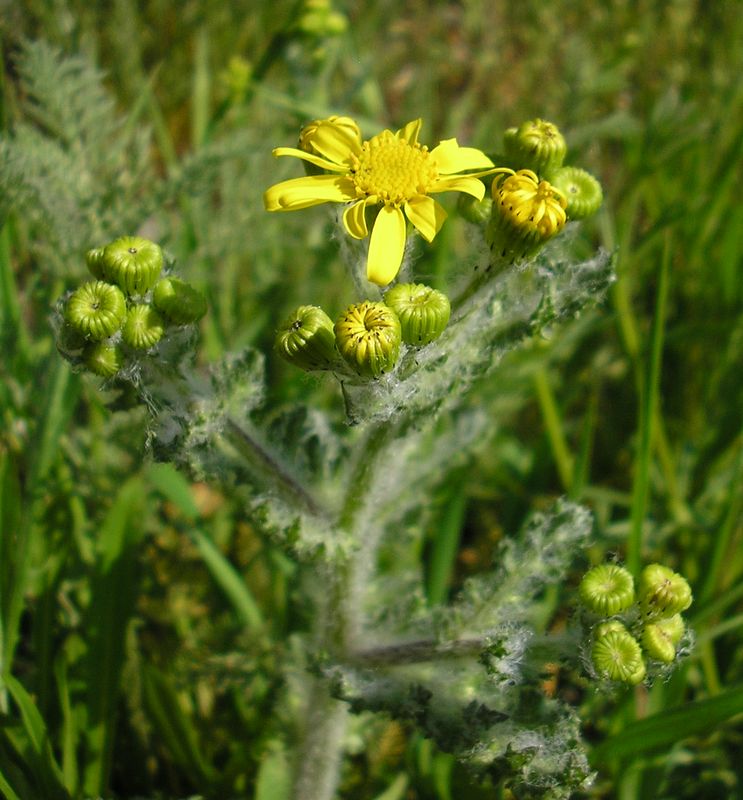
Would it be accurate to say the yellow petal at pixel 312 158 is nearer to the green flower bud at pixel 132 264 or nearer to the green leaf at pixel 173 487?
the green flower bud at pixel 132 264

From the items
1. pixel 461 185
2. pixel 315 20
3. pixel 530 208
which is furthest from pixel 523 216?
pixel 315 20

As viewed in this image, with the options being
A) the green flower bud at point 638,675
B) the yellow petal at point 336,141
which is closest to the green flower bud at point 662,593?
the green flower bud at point 638,675

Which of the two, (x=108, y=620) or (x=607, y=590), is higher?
(x=108, y=620)

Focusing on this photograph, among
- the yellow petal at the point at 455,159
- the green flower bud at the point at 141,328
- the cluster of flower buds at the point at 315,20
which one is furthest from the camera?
the cluster of flower buds at the point at 315,20

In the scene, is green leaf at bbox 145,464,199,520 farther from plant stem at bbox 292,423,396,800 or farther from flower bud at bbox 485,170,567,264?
flower bud at bbox 485,170,567,264

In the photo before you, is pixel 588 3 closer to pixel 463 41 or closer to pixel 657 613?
pixel 463 41

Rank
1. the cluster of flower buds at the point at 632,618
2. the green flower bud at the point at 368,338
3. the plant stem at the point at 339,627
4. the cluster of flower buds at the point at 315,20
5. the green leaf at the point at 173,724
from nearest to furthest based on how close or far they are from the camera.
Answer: the green flower bud at the point at 368,338
the cluster of flower buds at the point at 632,618
the plant stem at the point at 339,627
the green leaf at the point at 173,724
the cluster of flower buds at the point at 315,20

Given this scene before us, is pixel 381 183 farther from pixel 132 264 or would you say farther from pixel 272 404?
pixel 272 404
